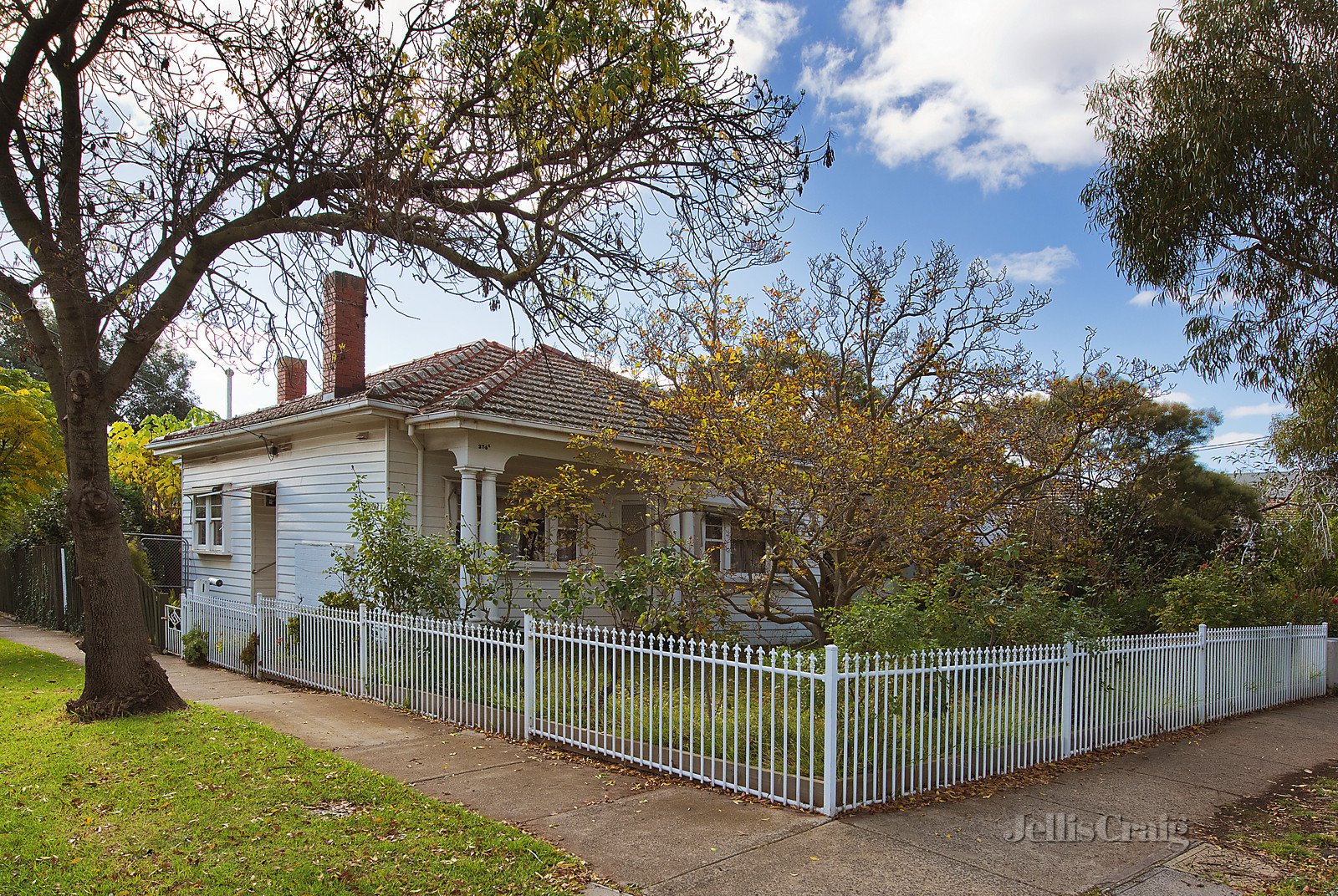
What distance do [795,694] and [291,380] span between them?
14.6 meters

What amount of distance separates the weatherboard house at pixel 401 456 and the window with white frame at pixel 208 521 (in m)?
0.05

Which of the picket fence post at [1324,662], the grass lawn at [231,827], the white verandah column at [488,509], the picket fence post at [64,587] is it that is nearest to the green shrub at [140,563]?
the picket fence post at [64,587]

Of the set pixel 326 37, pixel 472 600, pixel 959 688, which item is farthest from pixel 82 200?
pixel 959 688

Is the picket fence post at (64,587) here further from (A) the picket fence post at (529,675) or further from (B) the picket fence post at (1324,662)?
(B) the picket fence post at (1324,662)

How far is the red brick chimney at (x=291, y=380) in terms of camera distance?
18.9 metres

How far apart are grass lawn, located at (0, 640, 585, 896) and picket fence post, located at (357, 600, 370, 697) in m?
2.22

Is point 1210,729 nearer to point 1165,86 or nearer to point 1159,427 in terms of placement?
point 1165,86

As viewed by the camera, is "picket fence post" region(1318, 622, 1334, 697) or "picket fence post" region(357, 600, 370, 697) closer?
"picket fence post" region(357, 600, 370, 697)

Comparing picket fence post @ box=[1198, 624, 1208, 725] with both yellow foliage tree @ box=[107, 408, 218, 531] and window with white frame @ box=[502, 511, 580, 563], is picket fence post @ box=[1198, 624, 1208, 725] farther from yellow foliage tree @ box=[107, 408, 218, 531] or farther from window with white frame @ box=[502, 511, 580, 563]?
yellow foliage tree @ box=[107, 408, 218, 531]

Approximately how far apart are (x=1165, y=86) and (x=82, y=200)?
12.1m

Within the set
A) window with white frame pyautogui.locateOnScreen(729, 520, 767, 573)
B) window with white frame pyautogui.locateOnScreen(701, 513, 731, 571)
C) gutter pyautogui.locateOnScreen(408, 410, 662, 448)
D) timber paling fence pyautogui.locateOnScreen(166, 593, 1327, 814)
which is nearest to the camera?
timber paling fence pyautogui.locateOnScreen(166, 593, 1327, 814)

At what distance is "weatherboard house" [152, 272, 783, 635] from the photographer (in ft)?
44.7

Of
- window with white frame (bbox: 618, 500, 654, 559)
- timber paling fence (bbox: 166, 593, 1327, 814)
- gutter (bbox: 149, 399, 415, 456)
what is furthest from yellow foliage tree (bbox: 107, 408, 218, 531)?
timber paling fence (bbox: 166, 593, 1327, 814)

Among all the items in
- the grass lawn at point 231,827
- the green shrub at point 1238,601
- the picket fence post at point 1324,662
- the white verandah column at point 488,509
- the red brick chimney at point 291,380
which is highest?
the red brick chimney at point 291,380
